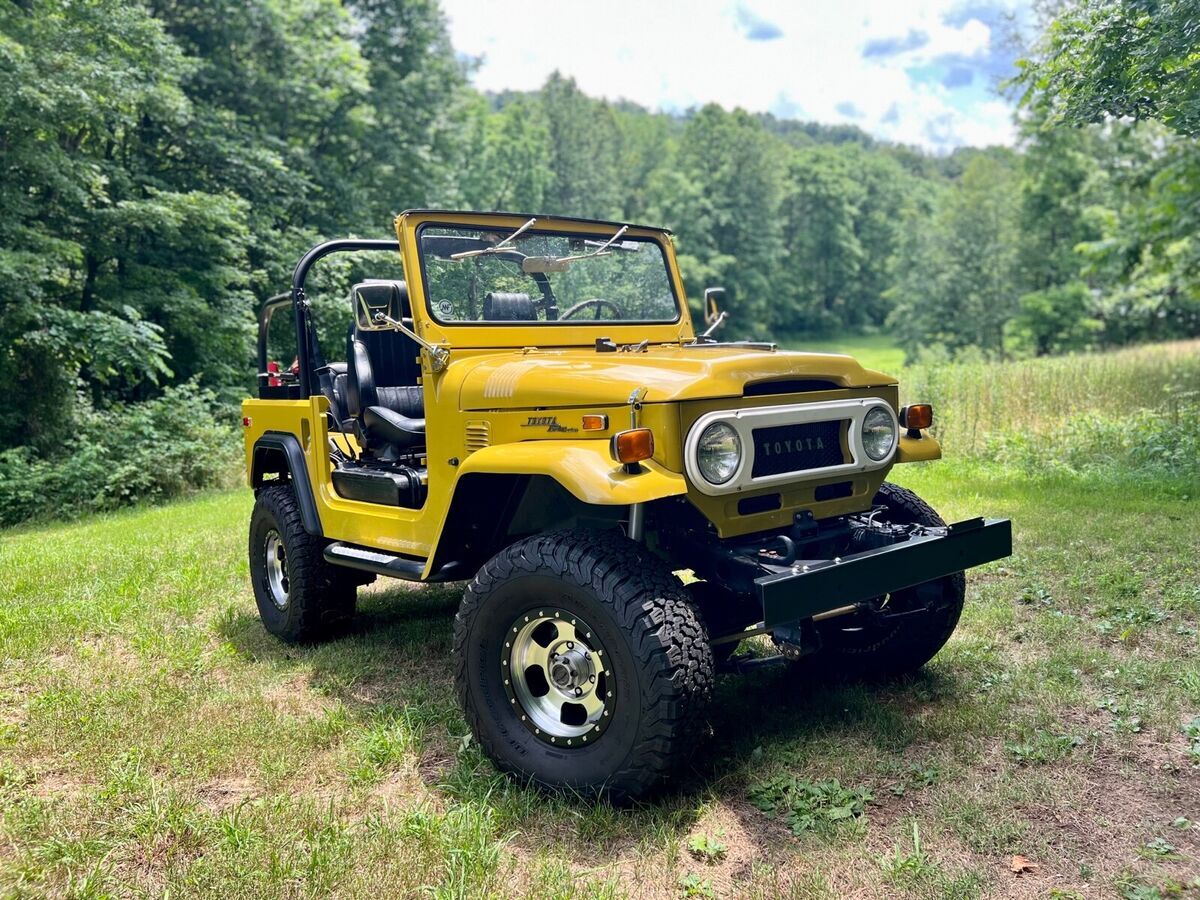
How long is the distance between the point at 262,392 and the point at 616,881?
156 inches

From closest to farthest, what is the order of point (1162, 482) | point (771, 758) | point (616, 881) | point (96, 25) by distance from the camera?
1. point (616, 881)
2. point (771, 758)
3. point (1162, 482)
4. point (96, 25)

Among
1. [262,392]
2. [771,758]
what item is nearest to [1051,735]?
[771,758]

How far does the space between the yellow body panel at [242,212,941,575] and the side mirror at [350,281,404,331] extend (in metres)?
0.13

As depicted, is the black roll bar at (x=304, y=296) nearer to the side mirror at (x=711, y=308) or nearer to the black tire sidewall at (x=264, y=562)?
the black tire sidewall at (x=264, y=562)

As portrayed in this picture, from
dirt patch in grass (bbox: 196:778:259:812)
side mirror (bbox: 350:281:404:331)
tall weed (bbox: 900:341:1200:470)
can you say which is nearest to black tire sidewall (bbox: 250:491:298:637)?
side mirror (bbox: 350:281:404:331)

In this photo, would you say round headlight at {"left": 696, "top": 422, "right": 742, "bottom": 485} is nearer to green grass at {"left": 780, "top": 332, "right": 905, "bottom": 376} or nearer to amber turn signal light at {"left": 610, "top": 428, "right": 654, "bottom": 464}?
amber turn signal light at {"left": 610, "top": 428, "right": 654, "bottom": 464}

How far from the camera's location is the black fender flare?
4844 mm

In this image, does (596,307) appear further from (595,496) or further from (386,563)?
(595,496)

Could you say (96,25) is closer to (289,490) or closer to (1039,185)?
(289,490)

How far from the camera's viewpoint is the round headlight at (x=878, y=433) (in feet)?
12.3

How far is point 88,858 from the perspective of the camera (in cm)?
288

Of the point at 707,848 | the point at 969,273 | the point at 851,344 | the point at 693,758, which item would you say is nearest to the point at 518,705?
the point at 693,758

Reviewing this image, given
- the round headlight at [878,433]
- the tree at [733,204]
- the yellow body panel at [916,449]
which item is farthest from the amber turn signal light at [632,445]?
the tree at [733,204]

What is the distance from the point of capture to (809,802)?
10.3 ft
